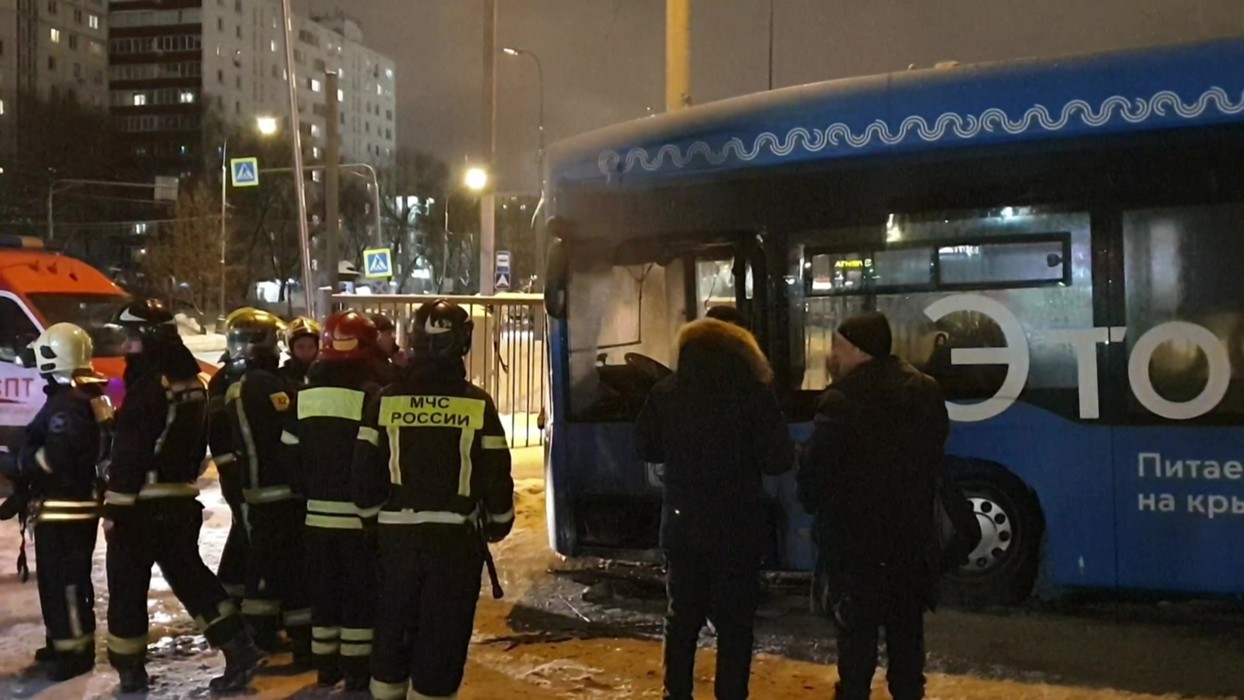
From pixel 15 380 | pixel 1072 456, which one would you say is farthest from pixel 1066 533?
pixel 15 380

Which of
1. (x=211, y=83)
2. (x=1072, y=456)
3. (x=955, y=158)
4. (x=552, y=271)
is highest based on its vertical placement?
(x=211, y=83)

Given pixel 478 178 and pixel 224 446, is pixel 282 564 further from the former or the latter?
pixel 478 178

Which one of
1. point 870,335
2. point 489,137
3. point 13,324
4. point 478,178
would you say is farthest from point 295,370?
point 478,178

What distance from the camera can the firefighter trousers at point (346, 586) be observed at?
5703 mm

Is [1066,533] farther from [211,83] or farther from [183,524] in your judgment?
[211,83]

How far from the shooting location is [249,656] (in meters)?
6.29

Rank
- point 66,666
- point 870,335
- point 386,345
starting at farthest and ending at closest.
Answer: point 386,345
point 66,666
point 870,335

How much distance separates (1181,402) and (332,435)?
14.9 ft

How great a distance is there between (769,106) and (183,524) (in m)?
4.23

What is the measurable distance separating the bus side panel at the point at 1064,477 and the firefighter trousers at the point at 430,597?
3.43 m

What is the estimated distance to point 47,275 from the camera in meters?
13.9

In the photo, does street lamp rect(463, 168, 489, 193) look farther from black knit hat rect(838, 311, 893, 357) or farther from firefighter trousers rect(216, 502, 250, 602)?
black knit hat rect(838, 311, 893, 357)

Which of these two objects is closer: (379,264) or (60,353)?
(60,353)

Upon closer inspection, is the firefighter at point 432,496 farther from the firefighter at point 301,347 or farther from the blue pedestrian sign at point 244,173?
the blue pedestrian sign at point 244,173
